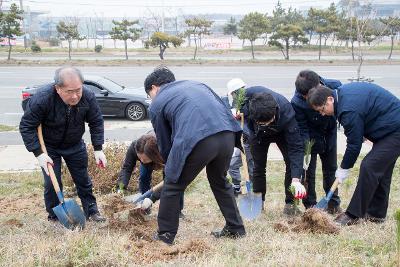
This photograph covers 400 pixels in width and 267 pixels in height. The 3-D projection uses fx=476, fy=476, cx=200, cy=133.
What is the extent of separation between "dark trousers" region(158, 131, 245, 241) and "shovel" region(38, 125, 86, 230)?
1081mm

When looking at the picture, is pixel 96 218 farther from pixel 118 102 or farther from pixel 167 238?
pixel 118 102

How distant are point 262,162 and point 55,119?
2.20 m

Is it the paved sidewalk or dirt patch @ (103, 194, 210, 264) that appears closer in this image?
dirt patch @ (103, 194, 210, 264)

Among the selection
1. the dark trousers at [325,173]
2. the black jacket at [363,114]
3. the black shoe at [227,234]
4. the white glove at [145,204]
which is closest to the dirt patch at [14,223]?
the white glove at [145,204]

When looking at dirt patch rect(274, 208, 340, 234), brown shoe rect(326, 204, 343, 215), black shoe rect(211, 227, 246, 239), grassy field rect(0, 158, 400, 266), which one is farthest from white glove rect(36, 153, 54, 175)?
brown shoe rect(326, 204, 343, 215)

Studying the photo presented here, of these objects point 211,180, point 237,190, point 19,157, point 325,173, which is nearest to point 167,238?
point 211,180

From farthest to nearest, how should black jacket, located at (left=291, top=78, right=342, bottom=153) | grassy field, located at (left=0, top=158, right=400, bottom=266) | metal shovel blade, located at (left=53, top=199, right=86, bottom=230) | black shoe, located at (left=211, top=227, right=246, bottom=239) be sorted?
black jacket, located at (left=291, top=78, right=342, bottom=153), metal shovel blade, located at (left=53, top=199, right=86, bottom=230), black shoe, located at (left=211, top=227, right=246, bottom=239), grassy field, located at (left=0, top=158, right=400, bottom=266)

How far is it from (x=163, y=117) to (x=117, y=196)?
1505 millimetres

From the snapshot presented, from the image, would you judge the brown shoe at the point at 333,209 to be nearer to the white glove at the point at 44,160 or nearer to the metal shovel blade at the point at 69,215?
the metal shovel blade at the point at 69,215

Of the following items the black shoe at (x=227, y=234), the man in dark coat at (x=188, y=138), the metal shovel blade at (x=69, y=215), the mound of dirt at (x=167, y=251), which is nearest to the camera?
the mound of dirt at (x=167, y=251)

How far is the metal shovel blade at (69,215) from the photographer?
14.4 feet

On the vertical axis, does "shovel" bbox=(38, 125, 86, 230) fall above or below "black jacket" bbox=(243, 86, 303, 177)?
below

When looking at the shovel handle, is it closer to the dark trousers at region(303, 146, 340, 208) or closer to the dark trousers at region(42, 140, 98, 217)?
the dark trousers at region(42, 140, 98, 217)

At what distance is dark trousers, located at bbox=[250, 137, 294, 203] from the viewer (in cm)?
493
